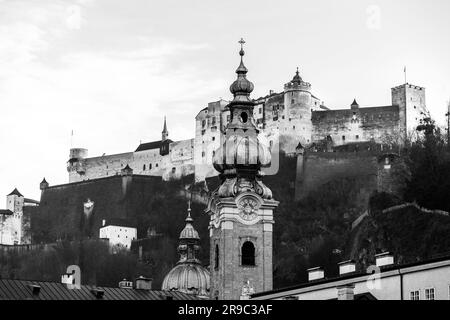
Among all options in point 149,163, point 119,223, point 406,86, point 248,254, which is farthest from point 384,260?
point 149,163

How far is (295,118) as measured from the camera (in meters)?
133

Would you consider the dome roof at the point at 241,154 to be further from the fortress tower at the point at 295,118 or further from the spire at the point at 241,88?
the fortress tower at the point at 295,118

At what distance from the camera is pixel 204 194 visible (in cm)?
13350

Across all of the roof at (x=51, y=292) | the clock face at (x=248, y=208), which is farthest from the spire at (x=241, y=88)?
the roof at (x=51, y=292)

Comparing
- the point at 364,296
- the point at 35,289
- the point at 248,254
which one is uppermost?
the point at 248,254

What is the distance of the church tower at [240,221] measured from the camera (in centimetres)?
5200

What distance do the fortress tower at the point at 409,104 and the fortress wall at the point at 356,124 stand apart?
2.19ft

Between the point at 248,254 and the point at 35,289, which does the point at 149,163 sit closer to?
the point at 248,254

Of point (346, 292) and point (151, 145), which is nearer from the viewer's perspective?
point (346, 292)

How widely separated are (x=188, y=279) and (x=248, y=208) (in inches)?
749

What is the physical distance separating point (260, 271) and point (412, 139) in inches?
2873

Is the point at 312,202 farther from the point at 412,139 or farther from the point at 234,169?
the point at 234,169
